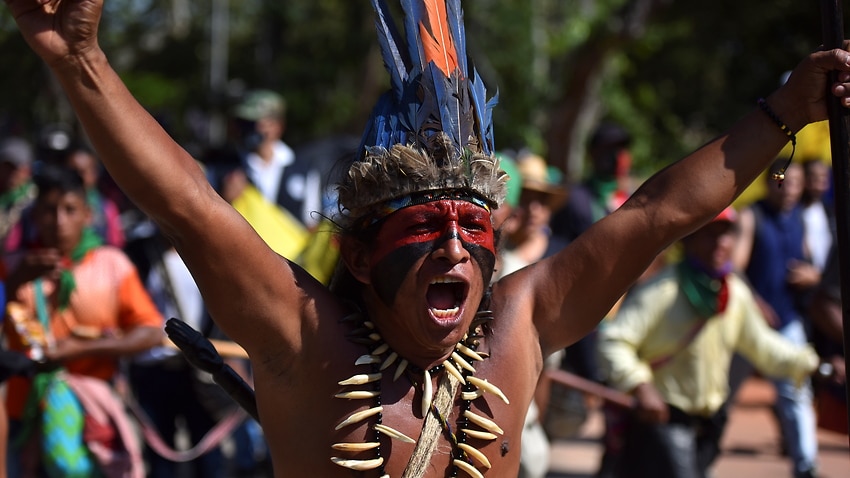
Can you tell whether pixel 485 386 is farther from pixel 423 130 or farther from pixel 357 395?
pixel 423 130

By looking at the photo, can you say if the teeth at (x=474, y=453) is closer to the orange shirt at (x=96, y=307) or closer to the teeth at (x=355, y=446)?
the teeth at (x=355, y=446)

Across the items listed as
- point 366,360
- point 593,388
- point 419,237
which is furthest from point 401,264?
point 593,388

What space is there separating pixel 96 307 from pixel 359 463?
2.91 m

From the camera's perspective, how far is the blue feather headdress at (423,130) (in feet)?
9.63

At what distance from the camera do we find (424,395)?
116 inches

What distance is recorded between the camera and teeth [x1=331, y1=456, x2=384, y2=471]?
9.33 ft

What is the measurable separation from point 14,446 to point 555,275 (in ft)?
10.3

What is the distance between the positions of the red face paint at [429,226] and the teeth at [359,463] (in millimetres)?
465

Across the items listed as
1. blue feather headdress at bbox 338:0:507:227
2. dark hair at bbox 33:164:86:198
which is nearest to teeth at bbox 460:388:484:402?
blue feather headdress at bbox 338:0:507:227

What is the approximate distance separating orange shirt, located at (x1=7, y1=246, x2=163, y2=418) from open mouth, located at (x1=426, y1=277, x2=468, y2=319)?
2.92 metres

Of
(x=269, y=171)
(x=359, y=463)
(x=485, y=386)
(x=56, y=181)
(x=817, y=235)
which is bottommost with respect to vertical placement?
(x=359, y=463)

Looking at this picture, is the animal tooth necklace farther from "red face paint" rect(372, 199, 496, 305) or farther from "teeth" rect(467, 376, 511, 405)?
"red face paint" rect(372, 199, 496, 305)

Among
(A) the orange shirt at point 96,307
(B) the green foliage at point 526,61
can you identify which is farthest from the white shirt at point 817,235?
(B) the green foliage at point 526,61

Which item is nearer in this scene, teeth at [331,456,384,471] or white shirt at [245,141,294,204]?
teeth at [331,456,384,471]
